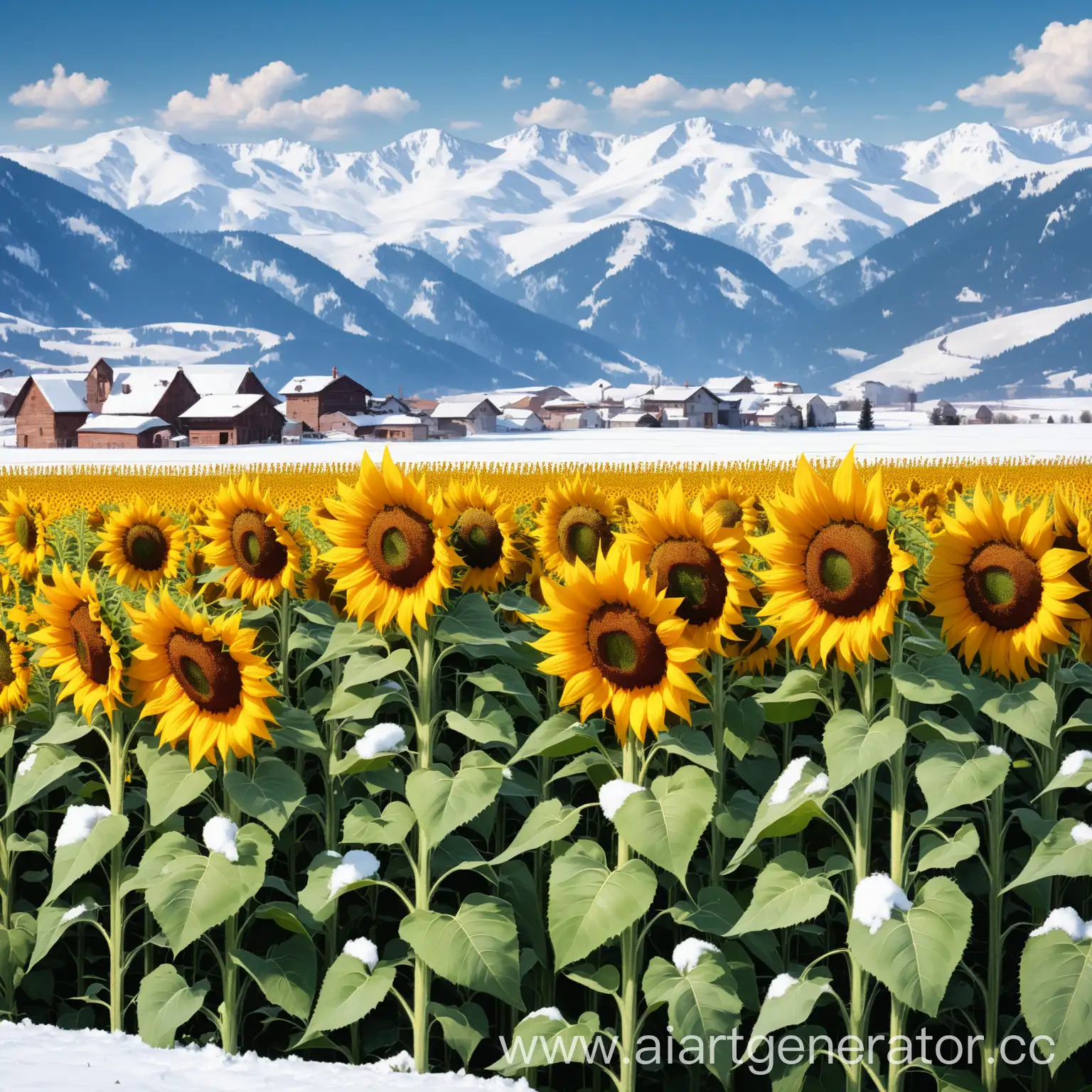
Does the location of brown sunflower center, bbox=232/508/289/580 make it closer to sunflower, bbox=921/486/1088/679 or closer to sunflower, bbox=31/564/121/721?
sunflower, bbox=31/564/121/721

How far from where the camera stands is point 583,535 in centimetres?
598

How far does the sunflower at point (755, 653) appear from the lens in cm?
543

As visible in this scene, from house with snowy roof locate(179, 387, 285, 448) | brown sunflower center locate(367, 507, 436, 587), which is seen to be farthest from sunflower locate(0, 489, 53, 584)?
house with snowy roof locate(179, 387, 285, 448)

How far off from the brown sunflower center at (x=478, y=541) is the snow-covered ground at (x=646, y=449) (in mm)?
69818

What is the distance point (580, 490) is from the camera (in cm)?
643

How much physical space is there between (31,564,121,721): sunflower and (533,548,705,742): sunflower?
1971mm

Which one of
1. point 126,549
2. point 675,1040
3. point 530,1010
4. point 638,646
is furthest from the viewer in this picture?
point 126,549

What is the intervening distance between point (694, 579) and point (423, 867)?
1.69 m

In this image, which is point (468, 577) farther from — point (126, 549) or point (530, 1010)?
point (126, 549)

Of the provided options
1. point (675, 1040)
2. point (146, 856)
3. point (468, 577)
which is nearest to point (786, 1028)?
point (675, 1040)

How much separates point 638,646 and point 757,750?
3.30 feet

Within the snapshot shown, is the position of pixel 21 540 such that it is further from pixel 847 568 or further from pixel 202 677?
pixel 847 568

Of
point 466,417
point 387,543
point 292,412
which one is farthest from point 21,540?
point 292,412

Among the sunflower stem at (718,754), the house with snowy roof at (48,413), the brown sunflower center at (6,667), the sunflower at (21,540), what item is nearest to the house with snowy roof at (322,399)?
the house with snowy roof at (48,413)
